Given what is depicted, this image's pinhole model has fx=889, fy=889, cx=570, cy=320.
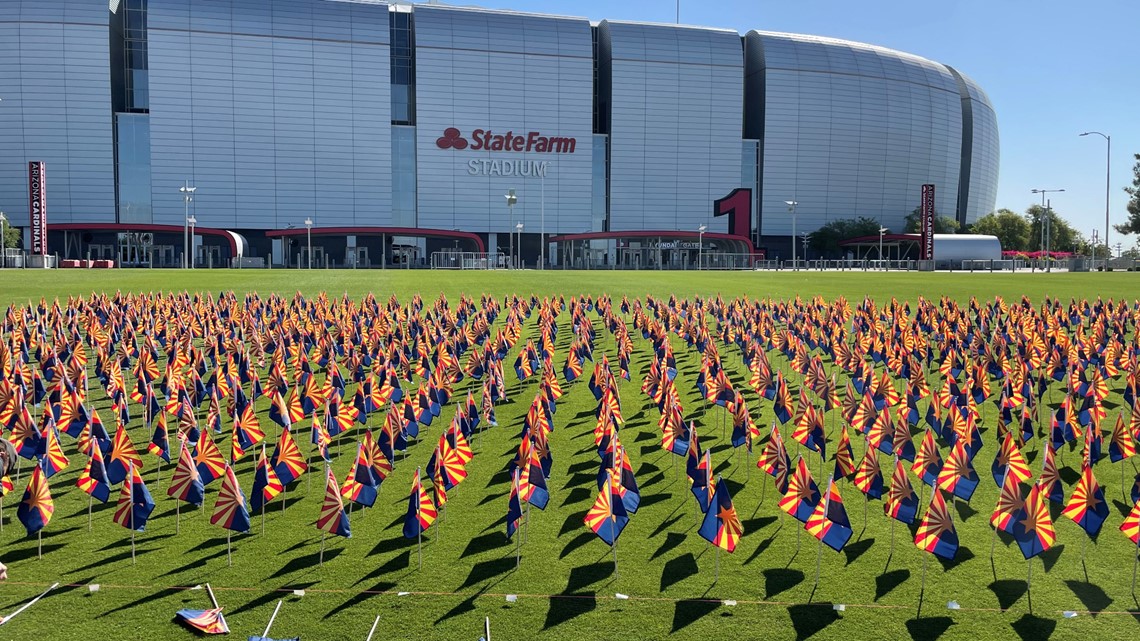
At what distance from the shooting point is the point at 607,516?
313 inches

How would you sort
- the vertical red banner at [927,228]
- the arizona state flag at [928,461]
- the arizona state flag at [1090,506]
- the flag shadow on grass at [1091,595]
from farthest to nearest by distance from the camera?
the vertical red banner at [927,228]
the arizona state flag at [928,461]
the arizona state flag at [1090,506]
the flag shadow on grass at [1091,595]

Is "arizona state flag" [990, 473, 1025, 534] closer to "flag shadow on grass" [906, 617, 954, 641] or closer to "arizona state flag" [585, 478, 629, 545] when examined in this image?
"flag shadow on grass" [906, 617, 954, 641]

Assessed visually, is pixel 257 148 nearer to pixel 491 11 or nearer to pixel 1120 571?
pixel 491 11

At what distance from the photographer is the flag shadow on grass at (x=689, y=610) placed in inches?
280

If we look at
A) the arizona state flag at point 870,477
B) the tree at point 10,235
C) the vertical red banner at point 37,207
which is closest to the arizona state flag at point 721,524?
the arizona state flag at point 870,477

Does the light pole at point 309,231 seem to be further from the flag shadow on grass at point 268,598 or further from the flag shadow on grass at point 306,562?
the flag shadow on grass at point 268,598

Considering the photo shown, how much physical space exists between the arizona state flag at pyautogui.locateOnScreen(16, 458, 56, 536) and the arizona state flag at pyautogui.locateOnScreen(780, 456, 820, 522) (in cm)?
695

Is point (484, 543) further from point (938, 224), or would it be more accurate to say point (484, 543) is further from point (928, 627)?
point (938, 224)

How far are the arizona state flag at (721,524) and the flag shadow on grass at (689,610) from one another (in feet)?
1.78

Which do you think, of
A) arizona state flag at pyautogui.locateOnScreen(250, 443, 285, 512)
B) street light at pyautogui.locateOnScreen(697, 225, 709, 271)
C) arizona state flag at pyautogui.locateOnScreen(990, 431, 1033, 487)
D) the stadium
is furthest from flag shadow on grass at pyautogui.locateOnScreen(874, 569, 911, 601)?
street light at pyautogui.locateOnScreen(697, 225, 709, 271)

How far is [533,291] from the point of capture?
41.2 meters

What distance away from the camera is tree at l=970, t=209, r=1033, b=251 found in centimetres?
13550

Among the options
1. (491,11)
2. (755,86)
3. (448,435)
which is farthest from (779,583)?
(755,86)

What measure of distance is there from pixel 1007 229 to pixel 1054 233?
86.0 ft
